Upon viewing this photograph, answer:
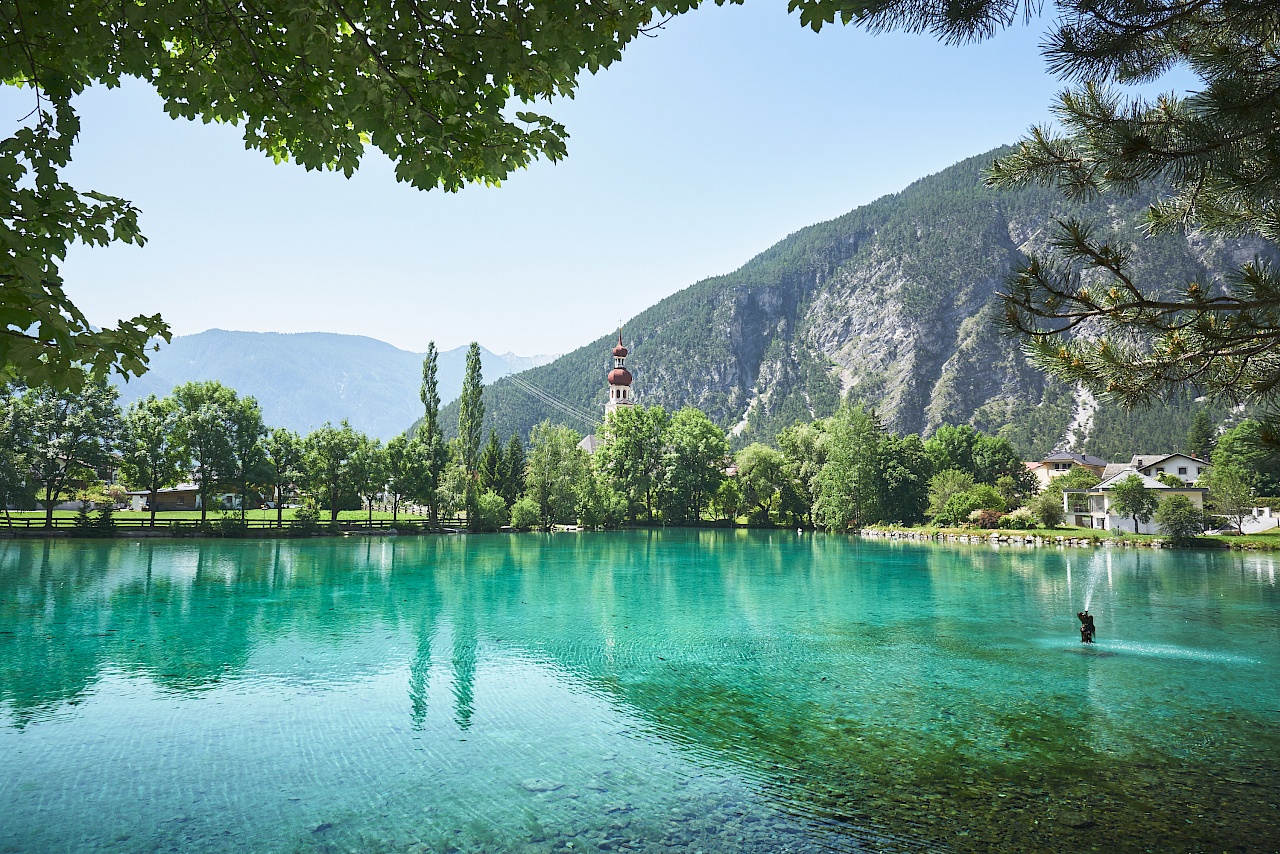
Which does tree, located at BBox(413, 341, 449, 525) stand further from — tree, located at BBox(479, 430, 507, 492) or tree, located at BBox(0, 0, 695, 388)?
tree, located at BBox(0, 0, 695, 388)

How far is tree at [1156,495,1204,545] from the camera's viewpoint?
153ft

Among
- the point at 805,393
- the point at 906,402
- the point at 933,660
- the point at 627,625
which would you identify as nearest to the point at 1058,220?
the point at 933,660

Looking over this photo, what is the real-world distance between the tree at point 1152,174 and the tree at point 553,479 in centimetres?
5949

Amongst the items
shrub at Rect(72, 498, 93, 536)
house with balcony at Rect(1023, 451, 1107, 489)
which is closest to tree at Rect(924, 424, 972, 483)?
house with balcony at Rect(1023, 451, 1107, 489)

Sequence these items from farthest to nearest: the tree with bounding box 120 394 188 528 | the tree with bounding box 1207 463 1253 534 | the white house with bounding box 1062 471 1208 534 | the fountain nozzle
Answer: the white house with bounding box 1062 471 1208 534 < the tree with bounding box 1207 463 1253 534 < the tree with bounding box 120 394 188 528 < the fountain nozzle

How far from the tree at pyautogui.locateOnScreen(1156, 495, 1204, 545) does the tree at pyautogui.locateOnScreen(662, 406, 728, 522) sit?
1449 inches

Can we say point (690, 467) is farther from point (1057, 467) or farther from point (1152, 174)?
point (1152, 174)

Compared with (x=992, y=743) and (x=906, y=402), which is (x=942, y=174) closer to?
(x=906, y=402)

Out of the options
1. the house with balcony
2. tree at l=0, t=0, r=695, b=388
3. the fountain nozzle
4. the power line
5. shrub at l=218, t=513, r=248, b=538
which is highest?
the power line

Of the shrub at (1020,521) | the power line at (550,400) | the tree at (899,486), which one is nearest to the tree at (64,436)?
the tree at (899,486)

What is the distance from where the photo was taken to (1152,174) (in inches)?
231

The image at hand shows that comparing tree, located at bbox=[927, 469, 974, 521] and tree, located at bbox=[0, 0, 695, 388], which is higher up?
tree, located at bbox=[0, 0, 695, 388]

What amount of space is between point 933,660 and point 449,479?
164ft

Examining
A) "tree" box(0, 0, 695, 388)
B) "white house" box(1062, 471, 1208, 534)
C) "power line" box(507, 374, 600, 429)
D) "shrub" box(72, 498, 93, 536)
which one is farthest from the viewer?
"power line" box(507, 374, 600, 429)
